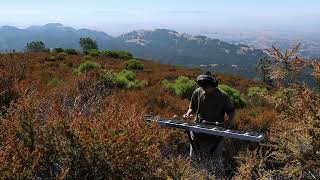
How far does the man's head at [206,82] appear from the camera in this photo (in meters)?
6.12

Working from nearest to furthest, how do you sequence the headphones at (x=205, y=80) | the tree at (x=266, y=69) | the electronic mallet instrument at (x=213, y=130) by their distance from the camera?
the tree at (x=266, y=69), the electronic mallet instrument at (x=213, y=130), the headphones at (x=205, y=80)

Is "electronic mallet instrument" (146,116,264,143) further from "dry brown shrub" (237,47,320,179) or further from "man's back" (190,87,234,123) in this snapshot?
"dry brown shrub" (237,47,320,179)

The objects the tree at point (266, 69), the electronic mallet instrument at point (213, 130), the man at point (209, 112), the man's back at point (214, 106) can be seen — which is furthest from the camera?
the man's back at point (214, 106)

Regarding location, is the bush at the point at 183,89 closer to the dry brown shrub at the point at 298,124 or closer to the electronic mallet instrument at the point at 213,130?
the electronic mallet instrument at the point at 213,130

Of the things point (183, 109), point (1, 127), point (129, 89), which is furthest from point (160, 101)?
point (1, 127)

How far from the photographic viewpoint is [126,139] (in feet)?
10.0

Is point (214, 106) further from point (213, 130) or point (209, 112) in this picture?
point (213, 130)

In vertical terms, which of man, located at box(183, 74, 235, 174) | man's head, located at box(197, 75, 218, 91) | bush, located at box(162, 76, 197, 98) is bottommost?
bush, located at box(162, 76, 197, 98)

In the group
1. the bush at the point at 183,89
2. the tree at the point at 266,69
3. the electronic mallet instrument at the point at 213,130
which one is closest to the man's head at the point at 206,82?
the tree at the point at 266,69

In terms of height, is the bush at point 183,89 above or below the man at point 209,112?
below

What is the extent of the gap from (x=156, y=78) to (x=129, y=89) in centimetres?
378

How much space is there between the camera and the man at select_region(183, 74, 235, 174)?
590cm

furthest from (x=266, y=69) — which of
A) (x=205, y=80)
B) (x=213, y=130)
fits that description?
(x=205, y=80)

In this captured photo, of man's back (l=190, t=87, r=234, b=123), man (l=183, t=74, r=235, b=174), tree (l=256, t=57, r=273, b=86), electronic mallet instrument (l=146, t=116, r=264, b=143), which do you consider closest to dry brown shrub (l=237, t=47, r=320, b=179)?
tree (l=256, t=57, r=273, b=86)
